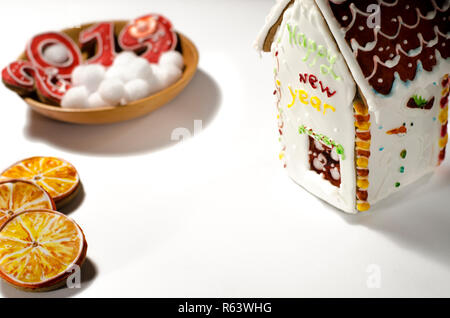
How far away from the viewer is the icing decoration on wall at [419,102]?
1372mm

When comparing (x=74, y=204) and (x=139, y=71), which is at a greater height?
(x=139, y=71)

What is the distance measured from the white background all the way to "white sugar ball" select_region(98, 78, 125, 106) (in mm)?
134

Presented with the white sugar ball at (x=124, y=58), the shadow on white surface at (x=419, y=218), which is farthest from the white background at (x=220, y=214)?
the white sugar ball at (x=124, y=58)

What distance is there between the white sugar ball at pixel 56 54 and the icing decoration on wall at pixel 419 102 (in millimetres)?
1217

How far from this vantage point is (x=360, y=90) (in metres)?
1.27

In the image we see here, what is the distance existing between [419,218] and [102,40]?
124cm

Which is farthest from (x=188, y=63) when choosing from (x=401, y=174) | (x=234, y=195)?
Answer: (x=401, y=174)

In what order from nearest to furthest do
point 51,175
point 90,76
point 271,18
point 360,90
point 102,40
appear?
1. point 360,90
2. point 271,18
3. point 51,175
4. point 90,76
5. point 102,40

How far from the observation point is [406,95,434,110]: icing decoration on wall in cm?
137

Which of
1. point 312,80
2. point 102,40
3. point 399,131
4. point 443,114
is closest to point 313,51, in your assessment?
point 312,80

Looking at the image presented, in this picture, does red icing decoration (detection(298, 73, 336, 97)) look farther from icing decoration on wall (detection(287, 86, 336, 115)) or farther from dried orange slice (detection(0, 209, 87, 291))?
dried orange slice (detection(0, 209, 87, 291))

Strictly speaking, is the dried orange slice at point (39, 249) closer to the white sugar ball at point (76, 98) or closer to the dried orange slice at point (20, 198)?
the dried orange slice at point (20, 198)

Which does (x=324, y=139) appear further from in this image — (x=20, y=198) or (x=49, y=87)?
(x=49, y=87)

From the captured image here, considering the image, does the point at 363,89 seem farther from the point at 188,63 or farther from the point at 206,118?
the point at 188,63
